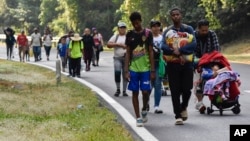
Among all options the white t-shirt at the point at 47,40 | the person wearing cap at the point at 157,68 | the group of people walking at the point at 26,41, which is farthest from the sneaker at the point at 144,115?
the white t-shirt at the point at 47,40

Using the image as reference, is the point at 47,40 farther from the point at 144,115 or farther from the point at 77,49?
the point at 144,115

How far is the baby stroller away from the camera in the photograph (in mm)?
11984

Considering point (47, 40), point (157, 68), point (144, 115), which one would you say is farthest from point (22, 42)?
point (144, 115)

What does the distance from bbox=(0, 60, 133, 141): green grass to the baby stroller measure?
195 centimetres

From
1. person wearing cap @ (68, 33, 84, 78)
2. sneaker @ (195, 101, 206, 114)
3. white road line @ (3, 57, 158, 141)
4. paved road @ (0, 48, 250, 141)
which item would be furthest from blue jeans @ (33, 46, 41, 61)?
sneaker @ (195, 101, 206, 114)

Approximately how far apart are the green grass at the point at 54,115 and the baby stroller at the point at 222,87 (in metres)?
1.95

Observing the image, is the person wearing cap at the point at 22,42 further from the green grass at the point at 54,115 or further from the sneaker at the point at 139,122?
the sneaker at the point at 139,122

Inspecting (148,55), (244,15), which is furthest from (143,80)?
(244,15)

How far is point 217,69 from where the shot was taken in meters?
12.2

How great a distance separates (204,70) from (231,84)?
69cm

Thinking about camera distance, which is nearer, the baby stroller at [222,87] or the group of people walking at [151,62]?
the group of people walking at [151,62]

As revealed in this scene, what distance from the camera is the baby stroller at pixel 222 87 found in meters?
12.0

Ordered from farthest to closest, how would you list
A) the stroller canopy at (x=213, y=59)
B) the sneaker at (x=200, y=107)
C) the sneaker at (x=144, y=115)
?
1. the sneaker at (x=200, y=107)
2. the stroller canopy at (x=213, y=59)
3. the sneaker at (x=144, y=115)

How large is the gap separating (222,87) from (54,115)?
3.16m
